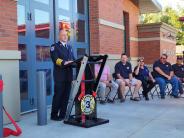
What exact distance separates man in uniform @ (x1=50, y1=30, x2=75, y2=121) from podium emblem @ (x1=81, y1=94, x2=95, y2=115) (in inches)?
27.4

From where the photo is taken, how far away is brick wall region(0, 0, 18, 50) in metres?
7.39

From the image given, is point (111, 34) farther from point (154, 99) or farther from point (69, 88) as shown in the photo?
point (69, 88)

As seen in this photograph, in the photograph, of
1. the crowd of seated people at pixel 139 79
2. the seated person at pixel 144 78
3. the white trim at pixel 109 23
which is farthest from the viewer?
the white trim at pixel 109 23

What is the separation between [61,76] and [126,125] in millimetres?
1622

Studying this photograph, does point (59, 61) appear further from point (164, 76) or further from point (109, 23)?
point (109, 23)

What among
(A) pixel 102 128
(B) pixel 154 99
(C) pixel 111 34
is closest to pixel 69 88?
(A) pixel 102 128

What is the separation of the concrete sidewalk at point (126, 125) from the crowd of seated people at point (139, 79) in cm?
81

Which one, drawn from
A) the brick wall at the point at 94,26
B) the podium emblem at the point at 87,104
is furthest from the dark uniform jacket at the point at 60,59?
the brick wall at the point at 94,26

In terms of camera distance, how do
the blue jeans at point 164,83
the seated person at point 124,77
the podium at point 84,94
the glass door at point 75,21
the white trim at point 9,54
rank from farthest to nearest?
1. the blue jeans at point 164,83
2. the seated person at point 124,77
3. the glass door at point 75,21
4. the white trim at point 9,54
5. the podium at point 84,94

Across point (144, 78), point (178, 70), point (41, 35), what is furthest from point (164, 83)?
point (41, 35)

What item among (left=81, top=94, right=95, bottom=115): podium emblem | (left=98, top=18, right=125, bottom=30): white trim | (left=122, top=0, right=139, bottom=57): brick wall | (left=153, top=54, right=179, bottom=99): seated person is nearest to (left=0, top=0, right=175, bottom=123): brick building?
(left=98, top=18, right=125, bottom=30): white trim

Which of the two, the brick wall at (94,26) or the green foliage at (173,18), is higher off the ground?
the green foliage at (173,18)

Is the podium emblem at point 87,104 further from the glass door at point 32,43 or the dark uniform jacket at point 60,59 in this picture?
the glass door at point 32,43

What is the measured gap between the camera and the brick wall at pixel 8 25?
7.39 meters
